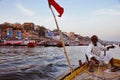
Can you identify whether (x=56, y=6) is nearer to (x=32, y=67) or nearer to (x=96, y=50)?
(x=96, y=50)

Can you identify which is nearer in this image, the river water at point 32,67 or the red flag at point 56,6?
the red flag at point 56,6

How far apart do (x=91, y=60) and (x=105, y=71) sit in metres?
0.71

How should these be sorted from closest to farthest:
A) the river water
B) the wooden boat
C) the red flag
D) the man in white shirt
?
the red flag, the wooden boat, the man in white shirt, the river water

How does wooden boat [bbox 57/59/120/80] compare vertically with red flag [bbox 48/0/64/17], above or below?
below

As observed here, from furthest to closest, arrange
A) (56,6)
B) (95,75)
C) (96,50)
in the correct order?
(96,50) → (95,75) → (56,6)

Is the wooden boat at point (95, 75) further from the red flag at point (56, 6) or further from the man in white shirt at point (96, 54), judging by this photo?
the red flag at point (56, 6)

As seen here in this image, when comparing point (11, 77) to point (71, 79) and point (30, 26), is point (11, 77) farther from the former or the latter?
point (30, 26)

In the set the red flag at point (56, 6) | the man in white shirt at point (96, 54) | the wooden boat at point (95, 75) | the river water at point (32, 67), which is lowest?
the river water at point (32, 67)

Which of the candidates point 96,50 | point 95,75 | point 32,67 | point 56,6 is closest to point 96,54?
point 96,50

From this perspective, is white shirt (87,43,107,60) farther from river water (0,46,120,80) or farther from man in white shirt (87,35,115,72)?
river water (0,46,120,80)

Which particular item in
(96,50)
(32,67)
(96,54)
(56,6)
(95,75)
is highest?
(56,6)

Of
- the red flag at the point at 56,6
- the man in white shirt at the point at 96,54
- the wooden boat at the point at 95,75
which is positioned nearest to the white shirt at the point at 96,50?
the man in white shirt at the point at 96,54

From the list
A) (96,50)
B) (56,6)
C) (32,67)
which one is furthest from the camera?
(32,67)

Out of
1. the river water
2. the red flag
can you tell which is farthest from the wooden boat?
the river water
